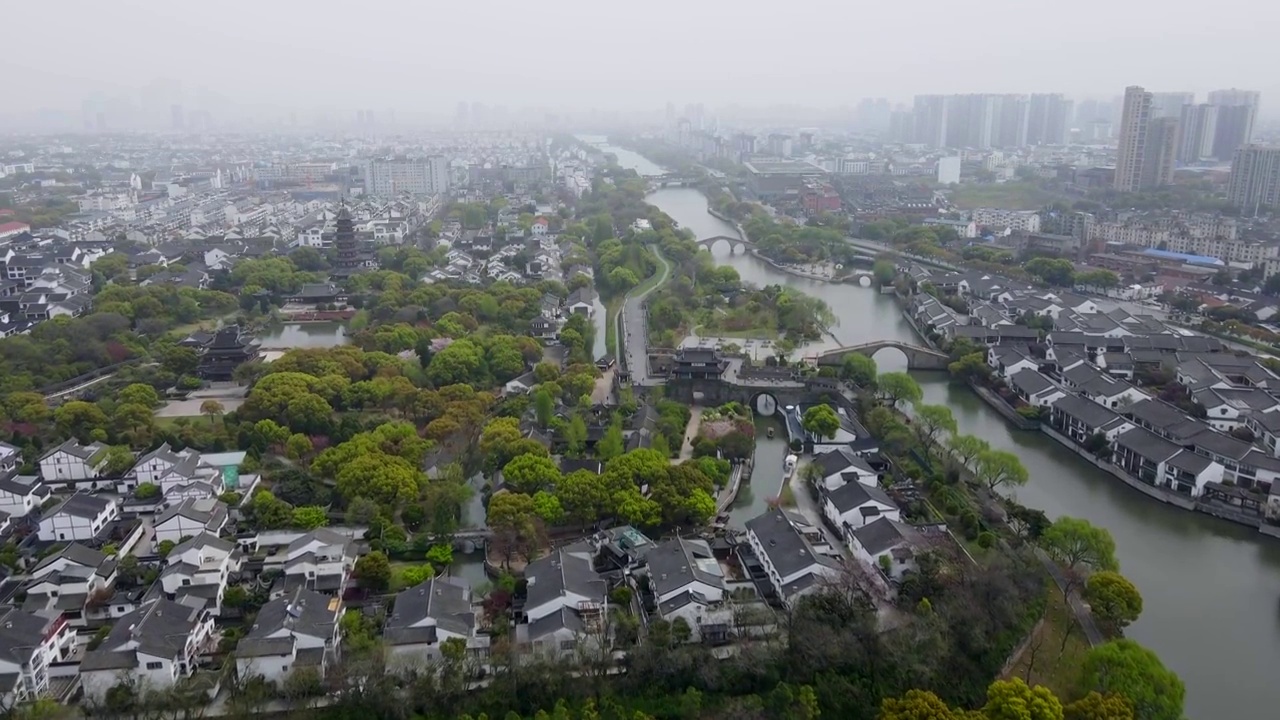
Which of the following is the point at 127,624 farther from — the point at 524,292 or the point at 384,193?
the point at 384,193

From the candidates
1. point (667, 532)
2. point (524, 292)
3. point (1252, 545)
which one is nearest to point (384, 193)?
point (524, 292)

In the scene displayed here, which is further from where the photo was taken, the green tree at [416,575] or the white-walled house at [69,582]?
the green tree at [416,575]

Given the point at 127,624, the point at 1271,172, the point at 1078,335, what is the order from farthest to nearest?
the point at 1271,172 → the point at 1078,335 → the point at 127,624

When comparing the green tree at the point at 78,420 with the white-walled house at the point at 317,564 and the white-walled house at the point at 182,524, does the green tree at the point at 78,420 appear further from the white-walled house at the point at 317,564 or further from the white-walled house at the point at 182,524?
the white-walled house at the point at 317,564

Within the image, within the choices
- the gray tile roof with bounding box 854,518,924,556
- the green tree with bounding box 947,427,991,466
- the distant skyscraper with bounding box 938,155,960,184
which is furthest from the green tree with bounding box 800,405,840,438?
the distant skyscraper with bounding box 938,155,960,184

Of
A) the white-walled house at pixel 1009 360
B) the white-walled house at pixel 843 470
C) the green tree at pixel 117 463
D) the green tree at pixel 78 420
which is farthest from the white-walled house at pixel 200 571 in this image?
→ the white-walled house at pixel 1009 360

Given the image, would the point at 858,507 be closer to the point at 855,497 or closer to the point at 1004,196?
the point at 855,497
